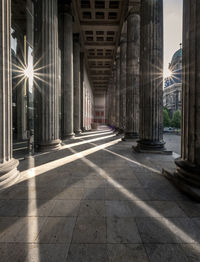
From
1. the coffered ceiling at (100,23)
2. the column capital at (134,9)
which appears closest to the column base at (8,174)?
the column capital at (134,9)

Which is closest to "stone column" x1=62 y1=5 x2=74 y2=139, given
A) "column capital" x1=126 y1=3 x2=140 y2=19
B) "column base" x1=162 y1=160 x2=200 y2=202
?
"column capital" x1=126 y1=3 x2=140 y2=19

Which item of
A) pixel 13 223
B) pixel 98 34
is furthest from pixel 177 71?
pixel 13 223

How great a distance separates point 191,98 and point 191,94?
13cm

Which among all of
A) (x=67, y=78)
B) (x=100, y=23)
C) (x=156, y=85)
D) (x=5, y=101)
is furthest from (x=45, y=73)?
(x=100, y=23)

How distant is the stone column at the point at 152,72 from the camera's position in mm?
10094

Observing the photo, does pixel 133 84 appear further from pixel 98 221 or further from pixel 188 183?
pixel 98 221

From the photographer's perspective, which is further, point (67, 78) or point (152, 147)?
point (67, 78)

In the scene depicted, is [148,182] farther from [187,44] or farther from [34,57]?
[34,57]

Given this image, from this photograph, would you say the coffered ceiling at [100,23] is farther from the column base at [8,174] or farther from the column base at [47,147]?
the column base at [8,174]

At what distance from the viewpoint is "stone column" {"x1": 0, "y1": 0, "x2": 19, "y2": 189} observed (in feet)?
17.0

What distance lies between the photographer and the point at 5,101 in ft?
17.7

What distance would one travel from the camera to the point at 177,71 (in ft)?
281

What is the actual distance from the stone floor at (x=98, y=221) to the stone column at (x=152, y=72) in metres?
5.09

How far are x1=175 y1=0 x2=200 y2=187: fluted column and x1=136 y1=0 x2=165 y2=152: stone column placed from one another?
5.12 meters
